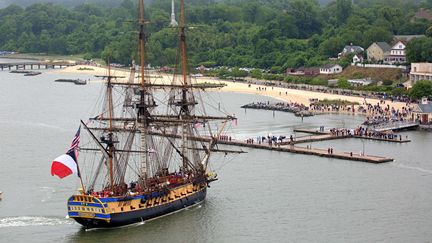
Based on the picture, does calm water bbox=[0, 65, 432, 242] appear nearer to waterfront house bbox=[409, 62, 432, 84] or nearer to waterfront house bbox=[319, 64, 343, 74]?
waterfront house bbox=[409, 62, 432, 84]

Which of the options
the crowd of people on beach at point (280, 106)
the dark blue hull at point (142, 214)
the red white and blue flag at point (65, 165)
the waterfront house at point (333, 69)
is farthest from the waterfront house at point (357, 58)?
the red white and blue flag at point (65, 165)

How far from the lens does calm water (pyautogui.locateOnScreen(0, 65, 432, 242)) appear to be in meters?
48.9

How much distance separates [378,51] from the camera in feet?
426

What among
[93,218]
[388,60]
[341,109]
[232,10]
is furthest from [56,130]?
[232,10]

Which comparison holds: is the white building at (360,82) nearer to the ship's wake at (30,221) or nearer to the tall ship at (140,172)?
the tall ship at (140,172)

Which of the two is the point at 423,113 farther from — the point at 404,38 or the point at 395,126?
the point at 404,38

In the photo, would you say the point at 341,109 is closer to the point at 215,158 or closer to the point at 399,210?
the point at 215,158

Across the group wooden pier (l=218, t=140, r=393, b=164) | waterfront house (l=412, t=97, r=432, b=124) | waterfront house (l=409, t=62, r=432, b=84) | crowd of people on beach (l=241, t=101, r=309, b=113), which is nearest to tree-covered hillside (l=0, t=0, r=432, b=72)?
waterfront house (l=409, t=62, r=432, b=84)

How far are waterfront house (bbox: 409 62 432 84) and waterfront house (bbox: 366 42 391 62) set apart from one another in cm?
1575

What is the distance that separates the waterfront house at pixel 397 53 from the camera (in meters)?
126

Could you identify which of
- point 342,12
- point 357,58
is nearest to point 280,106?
point 357,58

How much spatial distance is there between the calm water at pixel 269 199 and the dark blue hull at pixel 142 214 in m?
0.41

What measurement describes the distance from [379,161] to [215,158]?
12.0m

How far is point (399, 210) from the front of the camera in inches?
2109
